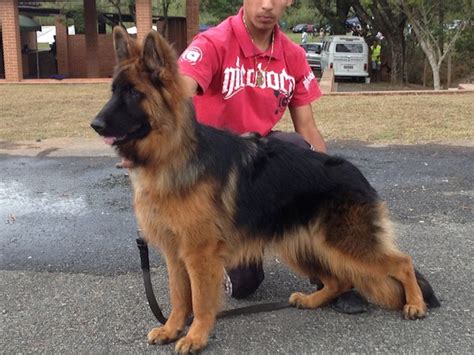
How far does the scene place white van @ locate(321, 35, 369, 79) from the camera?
2758 centimetres

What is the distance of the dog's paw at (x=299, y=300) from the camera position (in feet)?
13.2

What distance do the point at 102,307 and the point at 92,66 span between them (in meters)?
24.1

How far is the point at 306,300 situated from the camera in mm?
4016

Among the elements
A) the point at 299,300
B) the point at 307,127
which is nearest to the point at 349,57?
the point at 307,127

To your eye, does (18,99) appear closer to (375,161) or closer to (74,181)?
(74,181)

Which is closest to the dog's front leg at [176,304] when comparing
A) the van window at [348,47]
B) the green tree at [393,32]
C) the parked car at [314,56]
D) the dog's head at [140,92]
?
the dog's head at [140,92]

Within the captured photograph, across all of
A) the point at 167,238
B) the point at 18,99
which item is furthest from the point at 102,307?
the point at 18,99

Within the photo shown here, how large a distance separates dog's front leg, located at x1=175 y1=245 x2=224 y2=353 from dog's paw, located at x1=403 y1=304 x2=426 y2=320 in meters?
1.29

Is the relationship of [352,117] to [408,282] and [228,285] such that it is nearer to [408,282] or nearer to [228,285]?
[228,285]

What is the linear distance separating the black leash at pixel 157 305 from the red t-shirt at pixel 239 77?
109cm

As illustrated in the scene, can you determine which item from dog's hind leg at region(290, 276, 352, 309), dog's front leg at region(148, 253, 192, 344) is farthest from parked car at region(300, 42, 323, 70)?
dog's front leg at region(148, 253, 192, 344)

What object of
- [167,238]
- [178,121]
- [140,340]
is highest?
[178,121]

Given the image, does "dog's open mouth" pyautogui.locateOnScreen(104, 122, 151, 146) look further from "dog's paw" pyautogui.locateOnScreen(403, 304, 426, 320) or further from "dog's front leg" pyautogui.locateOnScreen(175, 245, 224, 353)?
"dog's paw" pyautogui.locateOnScreen(403, 304, 426, 320)

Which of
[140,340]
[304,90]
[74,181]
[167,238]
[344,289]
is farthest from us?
[74,181]
